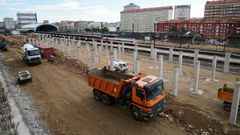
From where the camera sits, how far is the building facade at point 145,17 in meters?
119

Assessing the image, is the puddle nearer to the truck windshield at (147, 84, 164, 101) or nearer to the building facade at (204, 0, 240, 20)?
the truck windshield at (147, 84, 164, 101)

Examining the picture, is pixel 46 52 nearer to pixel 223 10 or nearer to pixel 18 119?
pixel 18 119

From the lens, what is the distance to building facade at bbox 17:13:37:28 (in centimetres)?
12521

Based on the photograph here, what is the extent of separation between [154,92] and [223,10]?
90.2 metres

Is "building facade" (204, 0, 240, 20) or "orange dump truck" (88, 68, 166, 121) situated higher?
"building facade" (204, 0, 240, 20)

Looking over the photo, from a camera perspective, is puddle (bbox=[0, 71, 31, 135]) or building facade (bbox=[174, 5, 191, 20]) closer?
puddle (bbox=[0, 71, 31, 135])

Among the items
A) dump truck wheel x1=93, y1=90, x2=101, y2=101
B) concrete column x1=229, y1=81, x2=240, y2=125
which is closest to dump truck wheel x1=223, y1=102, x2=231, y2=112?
concrete column x1=229, y1=81, x2=240, y2=125

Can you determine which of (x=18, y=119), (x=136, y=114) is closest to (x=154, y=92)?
(x=136, y=114)

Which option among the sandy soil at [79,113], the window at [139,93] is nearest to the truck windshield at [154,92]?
the window at [139,93]

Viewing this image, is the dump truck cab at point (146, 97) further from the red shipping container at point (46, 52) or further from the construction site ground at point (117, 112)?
the red shipping container at point (46, 52)

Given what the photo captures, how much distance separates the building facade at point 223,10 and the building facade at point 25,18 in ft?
379

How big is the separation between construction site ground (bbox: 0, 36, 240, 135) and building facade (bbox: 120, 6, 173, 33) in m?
105

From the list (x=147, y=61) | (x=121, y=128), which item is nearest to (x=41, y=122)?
(x=121, y=128)

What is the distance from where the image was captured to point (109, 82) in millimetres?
10367
